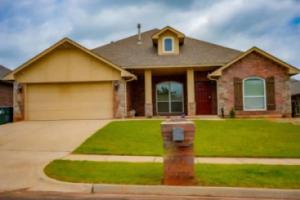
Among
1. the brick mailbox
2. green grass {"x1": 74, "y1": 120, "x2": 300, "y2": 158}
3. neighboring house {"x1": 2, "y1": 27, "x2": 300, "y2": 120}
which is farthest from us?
neighboring house {"x1": 2, "y1": 27, "x2": 300, "y2": 120}

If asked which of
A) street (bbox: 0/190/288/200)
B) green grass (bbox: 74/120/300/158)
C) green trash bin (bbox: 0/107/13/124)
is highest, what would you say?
green trash bin (bbox: 0/107/13/124)

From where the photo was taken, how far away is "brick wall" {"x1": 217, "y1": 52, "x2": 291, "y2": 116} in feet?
68.5

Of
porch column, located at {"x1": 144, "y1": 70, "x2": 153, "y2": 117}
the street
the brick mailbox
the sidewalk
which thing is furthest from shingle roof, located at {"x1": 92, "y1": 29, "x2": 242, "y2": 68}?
the street

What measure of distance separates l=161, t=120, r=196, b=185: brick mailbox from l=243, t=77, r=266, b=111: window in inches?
576

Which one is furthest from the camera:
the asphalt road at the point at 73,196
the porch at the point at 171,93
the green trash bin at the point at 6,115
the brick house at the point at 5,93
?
the brick house at the point at 5,93

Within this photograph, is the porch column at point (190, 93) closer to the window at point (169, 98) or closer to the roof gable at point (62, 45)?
the window at point (169, 98)

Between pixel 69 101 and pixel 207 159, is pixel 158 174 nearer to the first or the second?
pixel 207 159

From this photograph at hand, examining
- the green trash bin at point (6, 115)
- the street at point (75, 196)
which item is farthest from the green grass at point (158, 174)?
the green trash bin at point (6, 115)

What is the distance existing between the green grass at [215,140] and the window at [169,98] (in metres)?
7.14

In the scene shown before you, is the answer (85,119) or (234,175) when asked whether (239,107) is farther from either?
(234,175)

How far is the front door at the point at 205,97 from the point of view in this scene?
77.6 feet

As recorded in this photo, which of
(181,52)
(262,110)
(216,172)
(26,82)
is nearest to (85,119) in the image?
(26,82)

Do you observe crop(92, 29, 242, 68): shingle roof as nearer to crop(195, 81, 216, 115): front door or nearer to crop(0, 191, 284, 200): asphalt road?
crop(195, 81, 216, 115): front door

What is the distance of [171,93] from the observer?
24469mm
